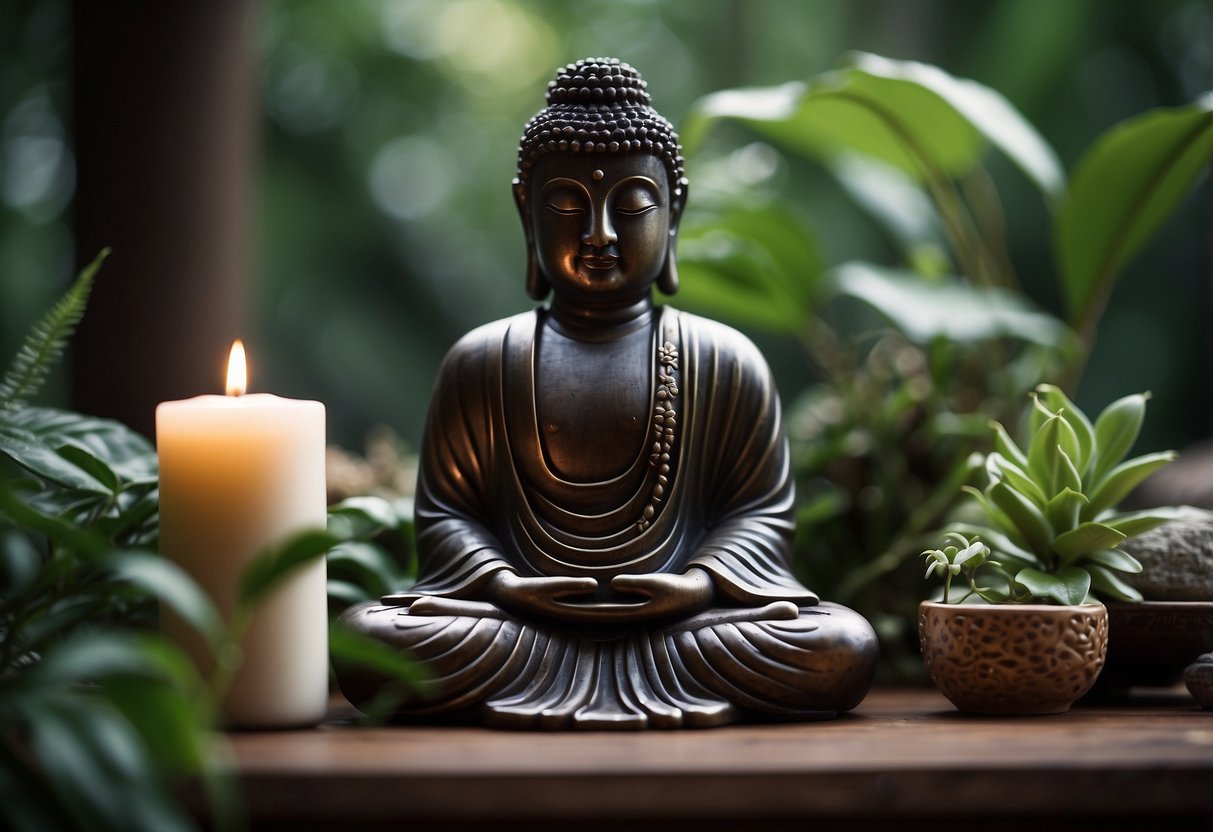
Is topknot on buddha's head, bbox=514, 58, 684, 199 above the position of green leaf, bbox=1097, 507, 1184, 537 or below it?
above

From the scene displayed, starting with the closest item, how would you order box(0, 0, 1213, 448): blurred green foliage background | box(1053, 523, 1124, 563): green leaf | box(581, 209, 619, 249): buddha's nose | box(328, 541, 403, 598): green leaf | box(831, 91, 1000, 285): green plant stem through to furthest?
box(1053, 523, 1124, 563): green leaf → box(581, 209, 619, 249): buddha's nose → box(328, 541, 403, 598): green leaf → box(831, 91, 1000, 285): green plant stem → box(0, 0, 1213, 448): blurred green foliage background

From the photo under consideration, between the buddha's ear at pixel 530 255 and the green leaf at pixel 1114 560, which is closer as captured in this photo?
the green leaf at pixel 1114 560

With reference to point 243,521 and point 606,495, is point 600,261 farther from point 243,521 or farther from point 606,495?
point 243,521

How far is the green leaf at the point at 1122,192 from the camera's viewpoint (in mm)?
1641

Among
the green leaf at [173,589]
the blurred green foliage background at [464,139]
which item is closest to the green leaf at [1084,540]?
the green leaf at [173,589]

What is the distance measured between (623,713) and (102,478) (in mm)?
598

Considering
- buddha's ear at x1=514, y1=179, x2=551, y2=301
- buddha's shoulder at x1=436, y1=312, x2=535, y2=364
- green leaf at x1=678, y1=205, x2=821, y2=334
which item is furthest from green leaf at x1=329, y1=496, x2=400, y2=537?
green leaf at x1=678, y1=205, x2=821, y2=334

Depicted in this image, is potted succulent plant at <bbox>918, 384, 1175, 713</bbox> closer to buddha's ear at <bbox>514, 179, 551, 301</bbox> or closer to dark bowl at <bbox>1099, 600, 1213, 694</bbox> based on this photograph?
dark bowl at <bbox>1099, 600, 1213, 694</bbox>

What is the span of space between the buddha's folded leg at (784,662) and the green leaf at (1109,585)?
0.29 m

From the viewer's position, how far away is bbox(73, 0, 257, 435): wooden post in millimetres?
1891

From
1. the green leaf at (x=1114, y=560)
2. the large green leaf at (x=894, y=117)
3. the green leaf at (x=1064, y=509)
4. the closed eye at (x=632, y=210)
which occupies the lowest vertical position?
the green leaf at (x=1114, y=560)

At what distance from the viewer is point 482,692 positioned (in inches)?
47.3

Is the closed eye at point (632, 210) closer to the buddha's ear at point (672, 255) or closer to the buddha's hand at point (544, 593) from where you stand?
the buddha's ear at point (672, 255)

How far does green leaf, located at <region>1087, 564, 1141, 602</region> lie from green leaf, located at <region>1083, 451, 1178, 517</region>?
0.21 feet
